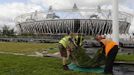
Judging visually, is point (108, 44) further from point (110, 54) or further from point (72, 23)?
point (72, 23)

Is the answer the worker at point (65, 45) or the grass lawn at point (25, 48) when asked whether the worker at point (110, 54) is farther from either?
the grass lawn at point (25, 48)

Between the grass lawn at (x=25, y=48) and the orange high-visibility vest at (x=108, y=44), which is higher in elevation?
the orange high-visibility vest at (x=108, y=44)

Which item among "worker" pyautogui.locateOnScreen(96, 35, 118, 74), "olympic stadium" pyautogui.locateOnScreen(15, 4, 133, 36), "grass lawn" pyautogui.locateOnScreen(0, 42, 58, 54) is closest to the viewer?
"worker" pyautogui.locateOnScreen(96, 35, 118, 74)

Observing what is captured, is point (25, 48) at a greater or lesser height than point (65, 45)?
lesser

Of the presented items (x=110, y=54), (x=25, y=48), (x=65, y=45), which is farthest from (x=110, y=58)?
(x=25, y=48)

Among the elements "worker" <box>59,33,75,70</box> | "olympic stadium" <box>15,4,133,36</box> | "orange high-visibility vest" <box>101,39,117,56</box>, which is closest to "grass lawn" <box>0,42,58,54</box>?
"worker" <box>59,33,75,70</box>

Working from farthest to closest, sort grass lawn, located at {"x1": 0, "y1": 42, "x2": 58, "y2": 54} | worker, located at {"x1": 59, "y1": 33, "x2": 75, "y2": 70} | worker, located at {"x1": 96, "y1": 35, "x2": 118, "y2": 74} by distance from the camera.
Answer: grass lawn, located at {"x1": 0, "y1": 42, "x2": 58, "y2": 54}
worker, located at {"x1": 59, "y1": 33, "x2": 75, "y2": 70}
worker, located at {"x1": 96, "y1": 35, "x2": 118, "y2": 74}

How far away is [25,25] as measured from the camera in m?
141

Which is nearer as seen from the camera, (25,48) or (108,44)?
(108,44)

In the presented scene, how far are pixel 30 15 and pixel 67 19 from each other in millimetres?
24161

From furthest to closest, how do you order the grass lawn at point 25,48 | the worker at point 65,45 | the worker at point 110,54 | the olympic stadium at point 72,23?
the olympic stadium at point 72,23 < the grass lawn at point 25,48 < the worker at point 65,45 < the worker at point 110,54

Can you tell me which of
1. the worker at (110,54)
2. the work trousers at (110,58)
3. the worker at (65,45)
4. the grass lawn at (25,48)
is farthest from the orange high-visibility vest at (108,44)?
the grass lawn at (25,48)

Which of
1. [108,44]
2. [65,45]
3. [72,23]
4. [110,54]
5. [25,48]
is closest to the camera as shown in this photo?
[110,54]

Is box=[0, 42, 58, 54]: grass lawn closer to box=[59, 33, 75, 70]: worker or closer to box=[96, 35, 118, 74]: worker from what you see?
box=[59, 33, 75, 70]: worker
